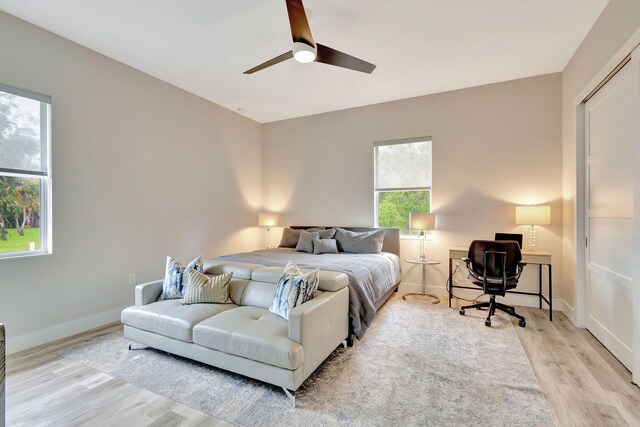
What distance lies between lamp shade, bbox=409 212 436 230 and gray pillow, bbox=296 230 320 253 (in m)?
1.44

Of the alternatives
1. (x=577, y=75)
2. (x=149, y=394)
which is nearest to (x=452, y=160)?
(x=577, y=75)

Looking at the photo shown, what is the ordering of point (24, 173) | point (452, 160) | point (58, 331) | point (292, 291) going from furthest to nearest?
point (452, 160)
point (58, 331)
point (24, 173)
point (292, 291)

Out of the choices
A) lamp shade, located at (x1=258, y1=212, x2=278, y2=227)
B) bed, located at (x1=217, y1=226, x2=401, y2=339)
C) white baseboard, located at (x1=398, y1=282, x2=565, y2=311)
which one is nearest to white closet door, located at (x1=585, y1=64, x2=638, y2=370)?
white baseboard, located at (x1=398, y1=282, x2=565, y2=311)

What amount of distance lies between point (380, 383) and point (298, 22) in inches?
103

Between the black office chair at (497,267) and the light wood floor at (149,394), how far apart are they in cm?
68

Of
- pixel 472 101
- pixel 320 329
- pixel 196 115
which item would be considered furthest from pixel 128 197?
pixel 472 101

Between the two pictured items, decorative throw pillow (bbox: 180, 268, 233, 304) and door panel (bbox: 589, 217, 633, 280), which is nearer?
door panel (bbox: 589, 217, 633, 280)

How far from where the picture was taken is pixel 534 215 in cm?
358

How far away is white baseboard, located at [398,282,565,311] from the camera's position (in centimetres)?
378

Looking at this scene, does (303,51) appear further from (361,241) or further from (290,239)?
(290,239)

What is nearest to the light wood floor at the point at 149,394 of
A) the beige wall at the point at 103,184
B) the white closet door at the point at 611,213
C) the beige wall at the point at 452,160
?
the white closet door at the point at 611,213

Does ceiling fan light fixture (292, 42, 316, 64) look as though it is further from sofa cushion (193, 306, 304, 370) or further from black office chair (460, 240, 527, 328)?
black office chair (460, 240, 527, 328)

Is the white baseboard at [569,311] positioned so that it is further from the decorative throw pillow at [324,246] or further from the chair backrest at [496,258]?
the decorative throw pillow at [324,246]

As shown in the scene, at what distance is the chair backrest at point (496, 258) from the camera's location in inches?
127
